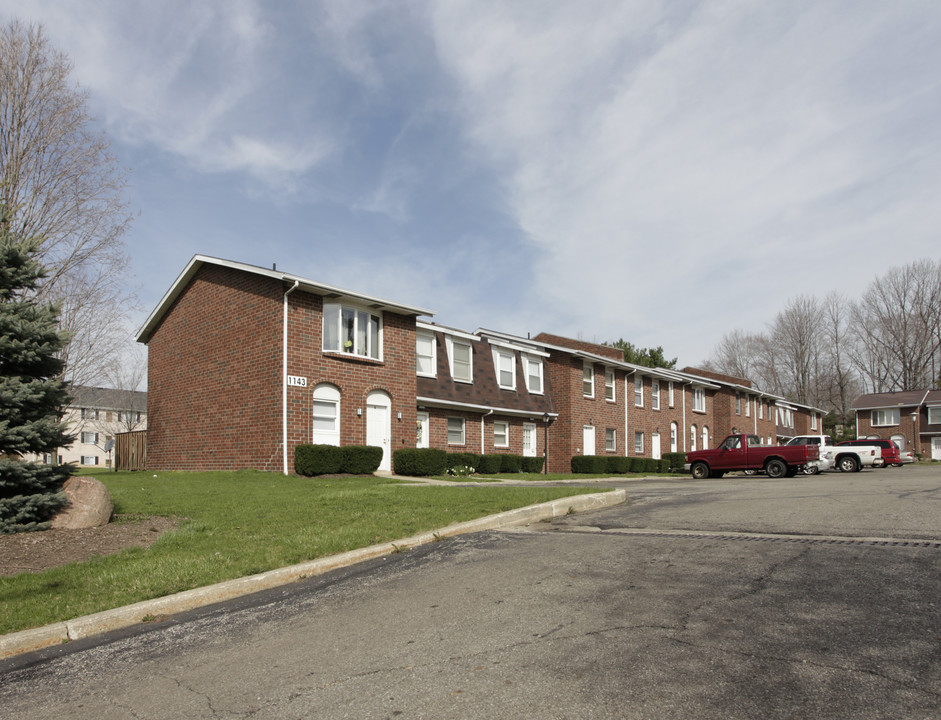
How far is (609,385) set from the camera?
122 feet

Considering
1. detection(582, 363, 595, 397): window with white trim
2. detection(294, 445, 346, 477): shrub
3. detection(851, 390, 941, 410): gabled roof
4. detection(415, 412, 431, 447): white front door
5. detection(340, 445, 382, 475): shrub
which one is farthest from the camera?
detection(851, 390, 941, 410): gabled roof

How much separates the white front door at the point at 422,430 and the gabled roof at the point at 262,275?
4.06 meters

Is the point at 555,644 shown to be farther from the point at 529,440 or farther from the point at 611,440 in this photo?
the point at 611,440

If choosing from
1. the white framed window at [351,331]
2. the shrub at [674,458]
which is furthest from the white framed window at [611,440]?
the white framed window at [351,331]

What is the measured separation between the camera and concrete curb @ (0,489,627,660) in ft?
19.9

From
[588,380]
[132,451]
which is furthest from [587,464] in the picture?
[132,451]

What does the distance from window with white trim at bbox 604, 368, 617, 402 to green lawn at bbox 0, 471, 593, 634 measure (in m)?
22.5

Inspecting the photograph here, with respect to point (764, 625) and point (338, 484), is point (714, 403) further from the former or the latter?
point (764, 625)

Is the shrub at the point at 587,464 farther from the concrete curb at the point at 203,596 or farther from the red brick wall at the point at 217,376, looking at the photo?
the concrete curb at the point at 203,596

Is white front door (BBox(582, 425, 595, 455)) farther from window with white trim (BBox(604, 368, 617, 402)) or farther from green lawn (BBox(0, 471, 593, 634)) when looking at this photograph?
green lawn (BBox(0, 471, 593, 634))

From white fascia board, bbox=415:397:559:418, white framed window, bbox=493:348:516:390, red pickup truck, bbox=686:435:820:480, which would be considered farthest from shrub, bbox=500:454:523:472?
red pickup truck, bbox=686:435:820:480

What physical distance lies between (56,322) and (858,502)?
13.5 meters

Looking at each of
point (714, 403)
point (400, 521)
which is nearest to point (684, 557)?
point (400, 521)

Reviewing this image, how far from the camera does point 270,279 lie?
21578mm
